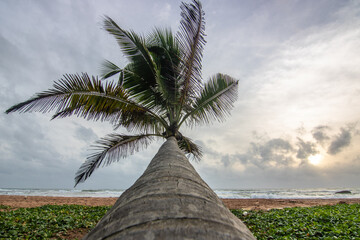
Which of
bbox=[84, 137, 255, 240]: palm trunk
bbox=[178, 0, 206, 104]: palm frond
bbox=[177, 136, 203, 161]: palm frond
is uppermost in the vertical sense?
bbox=[178, 0, 206, 104]: palm frond

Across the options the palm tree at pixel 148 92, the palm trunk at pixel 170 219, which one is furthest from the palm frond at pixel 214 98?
the palm trunk at pixel 170 219

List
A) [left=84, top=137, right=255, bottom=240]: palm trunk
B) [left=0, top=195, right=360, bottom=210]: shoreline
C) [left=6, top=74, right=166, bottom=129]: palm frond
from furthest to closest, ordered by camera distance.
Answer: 1. [left=0, top=195, right=360, bottom=210]: shoreline
2. [left=6, top=74, right=166, bottom=129]: palm frond
3. [left=84, top=137, right=255, bottom=240]: palm trunk

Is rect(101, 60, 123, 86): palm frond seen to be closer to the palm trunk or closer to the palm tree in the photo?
the palm tree

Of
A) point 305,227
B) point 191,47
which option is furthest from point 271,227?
point 191,47

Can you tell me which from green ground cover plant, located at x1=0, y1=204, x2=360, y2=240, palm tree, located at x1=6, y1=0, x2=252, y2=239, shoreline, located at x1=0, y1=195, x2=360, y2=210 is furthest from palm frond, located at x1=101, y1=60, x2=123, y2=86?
shoreline, located at x1=0, y1=195, x2=360, y2=210

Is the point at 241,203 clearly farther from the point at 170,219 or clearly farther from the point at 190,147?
the point at 170,219

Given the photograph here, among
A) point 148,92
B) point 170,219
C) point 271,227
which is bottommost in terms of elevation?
point 271,227

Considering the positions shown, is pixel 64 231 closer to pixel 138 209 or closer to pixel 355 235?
pixel 138 209

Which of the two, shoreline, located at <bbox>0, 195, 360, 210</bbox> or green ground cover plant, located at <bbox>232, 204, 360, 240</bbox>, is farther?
shoreline, located at <bbox>0, 195, 360, 210</bbox>

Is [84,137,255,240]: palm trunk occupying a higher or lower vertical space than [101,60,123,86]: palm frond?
lower

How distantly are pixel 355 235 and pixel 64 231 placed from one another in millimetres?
6722

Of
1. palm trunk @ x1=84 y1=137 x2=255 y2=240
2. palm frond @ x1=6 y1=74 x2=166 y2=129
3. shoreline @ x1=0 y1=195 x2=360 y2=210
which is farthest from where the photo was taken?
shoreline @ x1=0 y1=195 x2=360 y2=210

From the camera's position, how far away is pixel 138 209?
3.11 ft

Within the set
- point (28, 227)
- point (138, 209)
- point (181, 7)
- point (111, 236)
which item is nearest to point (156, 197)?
point (138, 209)
